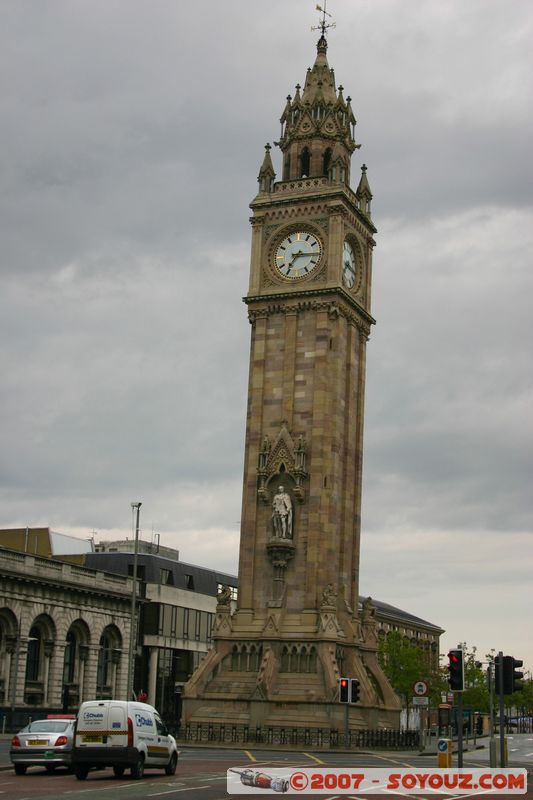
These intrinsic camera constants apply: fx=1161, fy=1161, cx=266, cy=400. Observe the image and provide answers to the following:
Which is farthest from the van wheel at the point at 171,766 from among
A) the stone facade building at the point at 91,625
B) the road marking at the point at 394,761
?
the stone facade building at the point at 91,625

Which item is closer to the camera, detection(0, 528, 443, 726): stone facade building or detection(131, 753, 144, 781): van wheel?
detection(131, 753, 144, 781): van wheel

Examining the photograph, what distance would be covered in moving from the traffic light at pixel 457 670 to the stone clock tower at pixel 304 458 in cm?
3265

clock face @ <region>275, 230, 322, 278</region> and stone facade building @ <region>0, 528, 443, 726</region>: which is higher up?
clock face @ <region>275, 230, 322, 278</region>

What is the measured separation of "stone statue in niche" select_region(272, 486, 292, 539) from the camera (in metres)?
70.6

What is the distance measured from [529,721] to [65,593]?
453 ft

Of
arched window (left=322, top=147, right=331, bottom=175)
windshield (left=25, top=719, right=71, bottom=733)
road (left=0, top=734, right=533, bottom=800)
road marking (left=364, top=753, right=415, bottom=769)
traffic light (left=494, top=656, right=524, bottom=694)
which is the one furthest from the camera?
arched window (left=322, top=147, right=331, bottom=175)

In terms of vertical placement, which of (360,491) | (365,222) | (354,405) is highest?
(365,222)

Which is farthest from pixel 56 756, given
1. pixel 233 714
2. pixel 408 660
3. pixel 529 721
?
pixel 529 721

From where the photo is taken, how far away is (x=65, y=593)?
81.8 m

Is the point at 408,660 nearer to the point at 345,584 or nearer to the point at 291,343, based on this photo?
the point at 345,584

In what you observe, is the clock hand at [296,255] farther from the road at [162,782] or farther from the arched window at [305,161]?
the road at [162,782]

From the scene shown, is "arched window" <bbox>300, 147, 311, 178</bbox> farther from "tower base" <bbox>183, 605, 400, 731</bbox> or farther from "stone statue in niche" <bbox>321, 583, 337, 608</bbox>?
"tower base" <bbox>183, 605, 400, 731</bbox>

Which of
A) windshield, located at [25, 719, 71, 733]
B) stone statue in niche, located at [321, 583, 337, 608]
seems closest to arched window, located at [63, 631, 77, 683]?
stone statue in niche, located at [321, 583, 337, 608]
